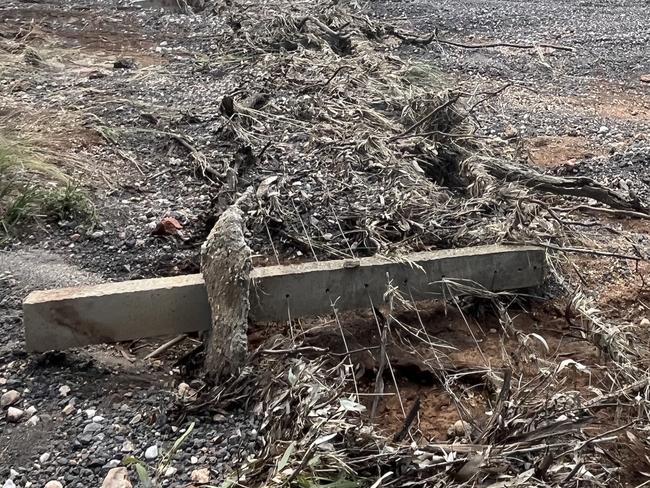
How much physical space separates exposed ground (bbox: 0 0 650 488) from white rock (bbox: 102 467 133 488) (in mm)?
44

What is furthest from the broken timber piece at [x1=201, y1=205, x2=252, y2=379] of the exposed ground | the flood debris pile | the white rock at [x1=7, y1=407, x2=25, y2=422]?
the white rock at [x1=7, y1=407, x2=25, y2=422]

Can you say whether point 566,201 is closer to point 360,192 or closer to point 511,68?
point 360,192

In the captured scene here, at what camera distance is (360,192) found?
373cm

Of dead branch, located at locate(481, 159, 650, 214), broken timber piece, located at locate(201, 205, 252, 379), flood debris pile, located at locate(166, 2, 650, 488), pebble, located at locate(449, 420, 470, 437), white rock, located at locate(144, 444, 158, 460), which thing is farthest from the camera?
dead branch, located at locate(481, 159, 650, 214)

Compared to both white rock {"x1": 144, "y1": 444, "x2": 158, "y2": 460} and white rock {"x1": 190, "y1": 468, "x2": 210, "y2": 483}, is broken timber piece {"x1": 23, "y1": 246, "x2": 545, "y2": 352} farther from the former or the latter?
white rock {"x1": 190, "y1": 468, "x2": 210, "y2": 483}

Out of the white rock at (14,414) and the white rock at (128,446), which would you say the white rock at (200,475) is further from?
the white rock at (14,414)

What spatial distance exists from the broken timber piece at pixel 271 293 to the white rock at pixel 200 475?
0.62 meters

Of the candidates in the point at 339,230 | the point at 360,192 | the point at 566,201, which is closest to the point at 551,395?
the point at 339,230

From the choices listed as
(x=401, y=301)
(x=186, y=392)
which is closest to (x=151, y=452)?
(x=186, y=392)

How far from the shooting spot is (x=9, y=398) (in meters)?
2.39

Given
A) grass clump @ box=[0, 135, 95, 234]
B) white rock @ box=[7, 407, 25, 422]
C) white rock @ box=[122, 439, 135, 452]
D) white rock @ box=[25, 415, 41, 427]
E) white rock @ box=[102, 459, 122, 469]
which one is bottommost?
white rock @ box=[122, 439, 135, 452]

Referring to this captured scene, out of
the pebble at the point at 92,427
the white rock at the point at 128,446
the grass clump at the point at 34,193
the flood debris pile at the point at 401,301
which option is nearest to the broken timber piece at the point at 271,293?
the flood debris pile at the point at 401,301

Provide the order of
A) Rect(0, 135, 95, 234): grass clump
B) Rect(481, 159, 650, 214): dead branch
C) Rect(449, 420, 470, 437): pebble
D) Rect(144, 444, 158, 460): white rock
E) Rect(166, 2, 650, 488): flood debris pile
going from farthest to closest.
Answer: Rect(481, 159, 650, 214): dead branch → Rect(0, 135, 95, 234): grass clump → Rect(449, 420, 470, 437): pebble → Rect(144, 444, 158, 460): white rock → Rect(166, 2, 650, 488): flood debris pile

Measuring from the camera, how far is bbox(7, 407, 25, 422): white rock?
7.57ft
